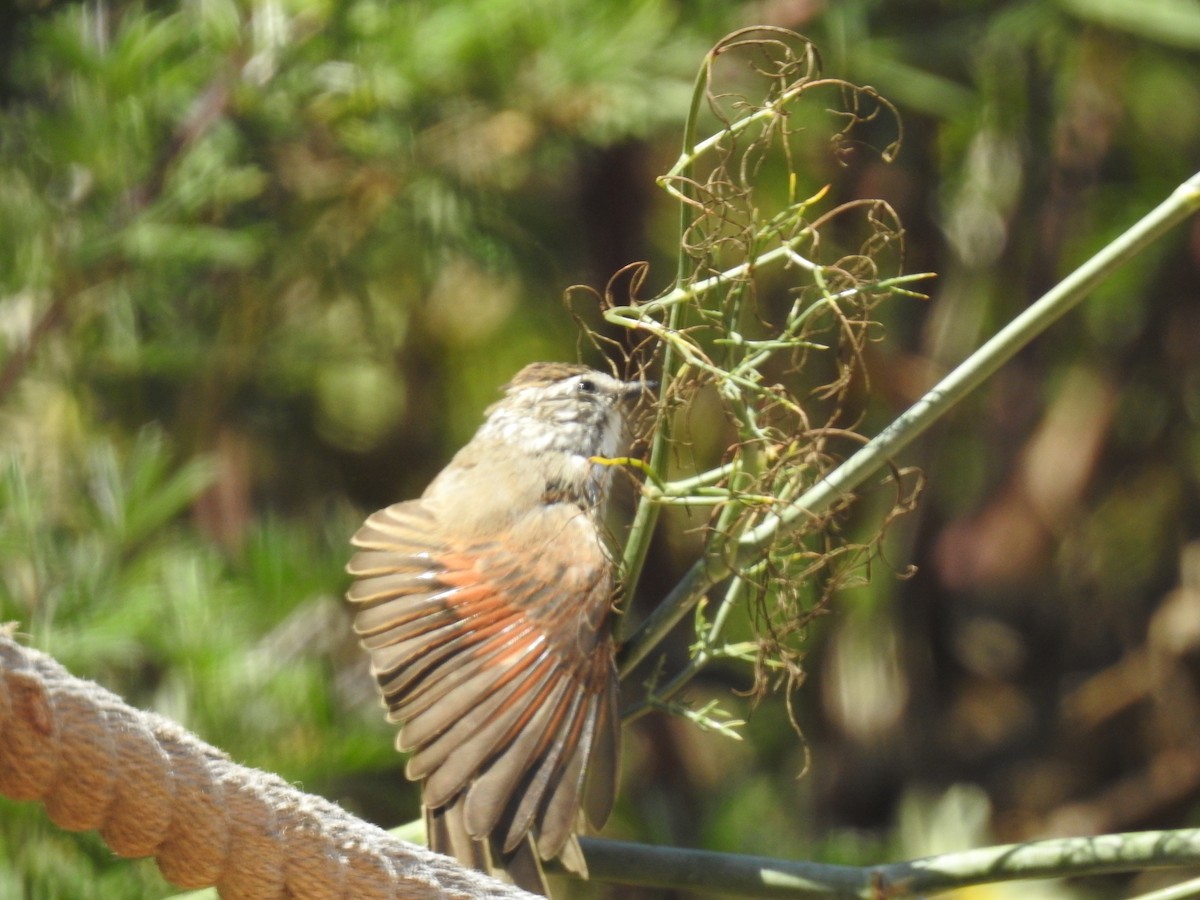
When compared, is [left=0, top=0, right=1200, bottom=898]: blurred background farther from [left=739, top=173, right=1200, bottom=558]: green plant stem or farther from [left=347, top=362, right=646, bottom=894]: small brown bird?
[left=739, top=173, right=1200, bottom=558]: green plant stem

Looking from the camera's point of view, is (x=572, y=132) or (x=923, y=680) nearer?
(x=572, y=132)

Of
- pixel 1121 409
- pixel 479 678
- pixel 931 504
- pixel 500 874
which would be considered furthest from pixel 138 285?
pixel 1121 409

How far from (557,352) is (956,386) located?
2731 millimetres

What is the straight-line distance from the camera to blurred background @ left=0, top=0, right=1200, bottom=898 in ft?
9.96

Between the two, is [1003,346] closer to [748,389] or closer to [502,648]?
[748,389]

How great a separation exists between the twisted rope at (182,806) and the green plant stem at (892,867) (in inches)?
13.0

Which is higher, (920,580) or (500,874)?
(500,874)

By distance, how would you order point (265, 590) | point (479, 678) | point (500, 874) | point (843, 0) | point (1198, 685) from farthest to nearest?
point (1198, 685) → point (843, 0) → point (265, 590) → point (479, 678) → point (500, 874)

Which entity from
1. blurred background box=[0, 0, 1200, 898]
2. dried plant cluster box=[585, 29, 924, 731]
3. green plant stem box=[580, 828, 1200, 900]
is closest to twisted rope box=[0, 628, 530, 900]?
green plant stem box=[580, 828, 1200, 900]

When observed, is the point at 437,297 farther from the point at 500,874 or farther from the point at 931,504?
the point at 500,874

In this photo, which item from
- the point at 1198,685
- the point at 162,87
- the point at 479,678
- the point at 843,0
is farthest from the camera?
the point at 1198,685

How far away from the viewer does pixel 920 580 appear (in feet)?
13.6

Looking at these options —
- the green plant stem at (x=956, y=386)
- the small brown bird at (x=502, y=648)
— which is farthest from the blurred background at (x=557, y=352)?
the green plant stem at (x=956, y=386)

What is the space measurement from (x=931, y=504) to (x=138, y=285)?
207 centimetres
